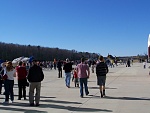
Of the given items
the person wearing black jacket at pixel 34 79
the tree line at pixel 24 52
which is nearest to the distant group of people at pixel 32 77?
the person wearing black jacket at pixel 34 79

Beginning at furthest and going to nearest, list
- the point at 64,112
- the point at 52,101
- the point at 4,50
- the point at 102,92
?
the point at 4,50 → the point at 102,92 → the point at 52,101 → the point at 64,112

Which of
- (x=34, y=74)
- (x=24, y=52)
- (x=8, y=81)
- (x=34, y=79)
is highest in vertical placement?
(x=24, y=52)

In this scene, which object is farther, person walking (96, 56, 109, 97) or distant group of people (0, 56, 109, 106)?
person walking (96, 56, 109, 97)

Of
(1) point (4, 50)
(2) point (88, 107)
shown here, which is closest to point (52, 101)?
(2) point (88, 107)

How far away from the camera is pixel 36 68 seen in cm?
1146

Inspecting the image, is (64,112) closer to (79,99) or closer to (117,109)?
(117,109)

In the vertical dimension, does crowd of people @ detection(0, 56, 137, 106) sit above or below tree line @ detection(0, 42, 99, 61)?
below

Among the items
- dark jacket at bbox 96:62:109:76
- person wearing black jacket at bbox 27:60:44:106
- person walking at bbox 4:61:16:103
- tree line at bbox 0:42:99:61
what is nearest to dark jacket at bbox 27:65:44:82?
person wearing black jacket at bbox 27:60:44:106

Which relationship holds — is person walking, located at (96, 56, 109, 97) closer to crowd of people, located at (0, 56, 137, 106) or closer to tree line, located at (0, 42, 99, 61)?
crowd of people, located at (0, 56, 137, 106)

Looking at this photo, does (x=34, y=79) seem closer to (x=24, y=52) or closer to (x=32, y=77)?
(x=32, y=77)

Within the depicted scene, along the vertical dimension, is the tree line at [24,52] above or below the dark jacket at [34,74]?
above

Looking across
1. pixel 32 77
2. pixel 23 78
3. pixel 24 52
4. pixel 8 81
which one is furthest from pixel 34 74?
pixel 24 52

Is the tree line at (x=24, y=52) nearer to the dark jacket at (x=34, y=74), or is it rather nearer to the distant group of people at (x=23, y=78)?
the distant group of people at (x=23, y=78)

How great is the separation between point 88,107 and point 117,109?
1.04 meters
